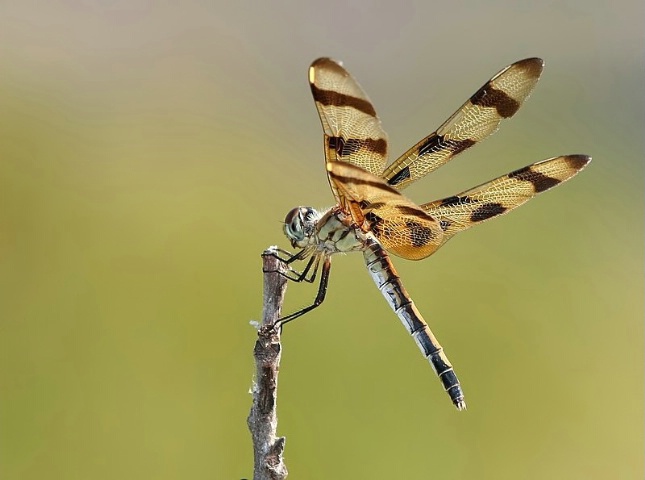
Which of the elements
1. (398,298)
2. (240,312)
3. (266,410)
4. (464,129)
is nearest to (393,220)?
(398,298)

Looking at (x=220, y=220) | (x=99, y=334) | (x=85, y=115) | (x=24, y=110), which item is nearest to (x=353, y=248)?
(x=99, y=334)

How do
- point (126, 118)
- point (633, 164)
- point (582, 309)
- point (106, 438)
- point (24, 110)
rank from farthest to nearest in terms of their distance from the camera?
1. point (633, 164)
2. point (126, 118)
3. point (24, 110)
4. point (582, 309)
5. point (106, 438)

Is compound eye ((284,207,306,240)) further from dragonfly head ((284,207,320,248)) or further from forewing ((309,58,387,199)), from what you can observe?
forewing ((309,58,387,199))

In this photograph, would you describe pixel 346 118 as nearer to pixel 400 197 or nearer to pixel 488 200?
pixel 400 197

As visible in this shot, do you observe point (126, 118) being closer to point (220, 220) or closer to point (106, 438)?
point (220, 220)

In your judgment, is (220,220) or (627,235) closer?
(220,220)

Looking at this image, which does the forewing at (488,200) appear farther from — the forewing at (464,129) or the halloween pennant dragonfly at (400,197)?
the forewing at (464,129)
